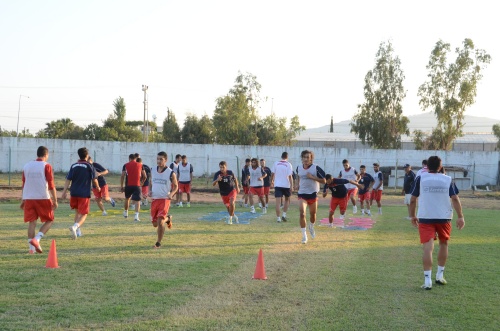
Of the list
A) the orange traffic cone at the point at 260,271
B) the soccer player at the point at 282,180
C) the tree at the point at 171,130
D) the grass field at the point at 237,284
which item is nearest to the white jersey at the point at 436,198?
the grass field at the point at 237,284

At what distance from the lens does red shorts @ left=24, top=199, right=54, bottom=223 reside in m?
11.7

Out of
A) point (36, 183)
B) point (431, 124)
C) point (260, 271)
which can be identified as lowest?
point (260, 271)

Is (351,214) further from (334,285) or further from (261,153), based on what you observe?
(261,153)

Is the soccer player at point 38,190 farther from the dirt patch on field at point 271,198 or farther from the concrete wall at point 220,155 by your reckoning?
the concrete wall at point 220,155

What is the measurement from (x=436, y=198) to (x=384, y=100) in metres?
51.2

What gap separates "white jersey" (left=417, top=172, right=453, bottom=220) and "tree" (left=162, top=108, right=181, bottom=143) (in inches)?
2414

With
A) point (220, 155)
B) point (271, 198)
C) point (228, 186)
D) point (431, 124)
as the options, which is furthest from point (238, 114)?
point (431, 124)

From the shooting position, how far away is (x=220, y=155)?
47.6m

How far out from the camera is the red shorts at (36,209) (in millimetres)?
11729

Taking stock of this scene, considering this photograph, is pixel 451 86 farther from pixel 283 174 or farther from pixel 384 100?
pixel 283 174

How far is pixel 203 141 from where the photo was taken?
6888 centimetres

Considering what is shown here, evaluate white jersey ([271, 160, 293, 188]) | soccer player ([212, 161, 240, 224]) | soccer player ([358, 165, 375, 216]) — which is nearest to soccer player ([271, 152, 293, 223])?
white jersey ([271, 160, 293, 188])

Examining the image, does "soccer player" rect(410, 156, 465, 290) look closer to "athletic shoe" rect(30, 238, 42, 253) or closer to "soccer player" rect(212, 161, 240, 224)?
"athletic shoe" rect(30, 238, 42, 253)

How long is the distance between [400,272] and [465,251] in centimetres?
366
